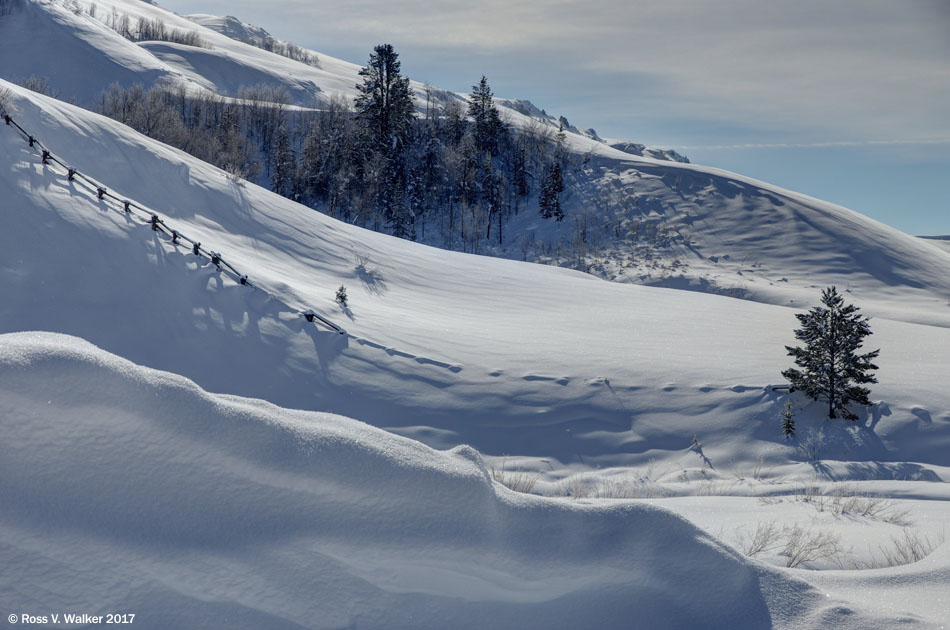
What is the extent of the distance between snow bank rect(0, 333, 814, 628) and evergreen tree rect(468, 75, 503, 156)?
54274 millimetres

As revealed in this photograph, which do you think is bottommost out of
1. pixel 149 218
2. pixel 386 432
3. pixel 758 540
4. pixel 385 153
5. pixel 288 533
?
pixel 758 540

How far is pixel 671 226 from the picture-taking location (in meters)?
43.4

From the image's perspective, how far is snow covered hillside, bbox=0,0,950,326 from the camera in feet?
110

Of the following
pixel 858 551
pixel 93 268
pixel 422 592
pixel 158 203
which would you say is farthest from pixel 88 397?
pixel 158 203

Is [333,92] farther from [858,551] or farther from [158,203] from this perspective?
[858,551]

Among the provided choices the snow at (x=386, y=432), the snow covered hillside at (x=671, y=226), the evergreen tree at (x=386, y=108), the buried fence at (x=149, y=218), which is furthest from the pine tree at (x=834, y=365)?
the evergreen tree at (x=386, y=108)

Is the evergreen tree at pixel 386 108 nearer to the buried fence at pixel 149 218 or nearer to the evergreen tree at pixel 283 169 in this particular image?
the evergreen tree at pixel 283 169

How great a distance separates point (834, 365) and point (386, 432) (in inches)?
394

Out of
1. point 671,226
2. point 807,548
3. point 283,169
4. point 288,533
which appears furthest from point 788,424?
point 283,169

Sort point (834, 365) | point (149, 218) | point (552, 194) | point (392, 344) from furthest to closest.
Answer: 1. point (552, 194)
2. point (149, 218)
3. point (392, 344)
4. point (834, 365)

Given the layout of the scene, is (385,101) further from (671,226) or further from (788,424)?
(788,424)

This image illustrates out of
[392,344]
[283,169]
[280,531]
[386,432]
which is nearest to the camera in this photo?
[280,531]

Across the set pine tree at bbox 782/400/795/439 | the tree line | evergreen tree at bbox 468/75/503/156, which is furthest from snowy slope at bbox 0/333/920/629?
evergreen tree at bbox 468/75/503/156

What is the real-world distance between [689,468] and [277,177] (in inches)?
1802
